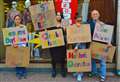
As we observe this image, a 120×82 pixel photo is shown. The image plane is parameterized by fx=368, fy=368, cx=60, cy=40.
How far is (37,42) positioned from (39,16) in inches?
30.1

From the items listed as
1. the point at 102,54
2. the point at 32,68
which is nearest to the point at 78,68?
the point at 102,54

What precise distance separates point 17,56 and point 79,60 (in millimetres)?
1448

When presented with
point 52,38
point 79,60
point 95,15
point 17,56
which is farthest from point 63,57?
point 95,15

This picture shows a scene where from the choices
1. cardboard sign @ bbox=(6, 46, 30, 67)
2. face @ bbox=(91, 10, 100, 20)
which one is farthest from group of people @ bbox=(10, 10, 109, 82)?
cardboard sign @ bbox=(6, 46, 30, 67)

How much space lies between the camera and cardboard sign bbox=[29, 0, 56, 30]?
876cm

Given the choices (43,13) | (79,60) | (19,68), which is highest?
(43,13)

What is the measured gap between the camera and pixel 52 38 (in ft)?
28.1

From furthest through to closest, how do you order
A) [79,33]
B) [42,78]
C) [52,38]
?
[42,78] < [52,38] < [79,33]

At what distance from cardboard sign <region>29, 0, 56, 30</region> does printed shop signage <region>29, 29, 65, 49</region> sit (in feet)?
0.89

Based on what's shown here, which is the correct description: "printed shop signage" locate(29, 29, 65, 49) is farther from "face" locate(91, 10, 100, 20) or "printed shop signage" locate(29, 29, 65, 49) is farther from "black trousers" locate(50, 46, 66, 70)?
"face" locate(91, 10, 100, 20)

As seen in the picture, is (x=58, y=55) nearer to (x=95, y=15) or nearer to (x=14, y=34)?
(x=14, y=34)

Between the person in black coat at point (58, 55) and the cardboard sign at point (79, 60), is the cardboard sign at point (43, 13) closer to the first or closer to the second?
the person in black coat at point (58, 55)

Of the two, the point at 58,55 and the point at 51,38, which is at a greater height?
the point at 51,38

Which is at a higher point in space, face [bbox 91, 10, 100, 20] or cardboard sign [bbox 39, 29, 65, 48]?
face [bbox 91, 10, 100, 20]
